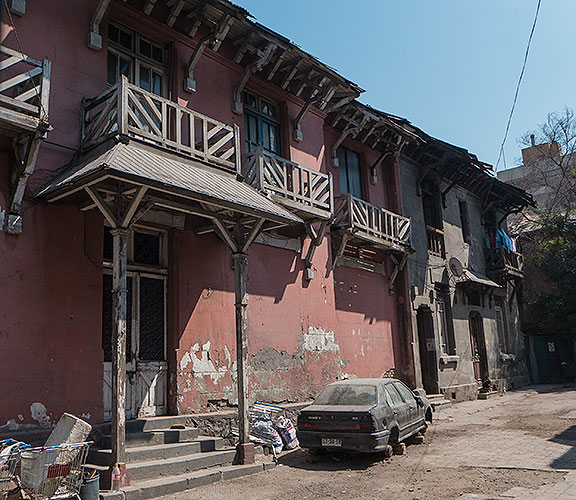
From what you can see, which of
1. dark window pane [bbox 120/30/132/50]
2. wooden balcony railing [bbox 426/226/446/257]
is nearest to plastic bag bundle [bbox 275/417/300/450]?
dark window pane [bbox 120/30/132/50]

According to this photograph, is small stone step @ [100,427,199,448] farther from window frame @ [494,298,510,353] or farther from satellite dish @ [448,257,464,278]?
window frame @ [494,298,510,353]

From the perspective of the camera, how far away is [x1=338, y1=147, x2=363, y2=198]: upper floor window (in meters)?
17.2

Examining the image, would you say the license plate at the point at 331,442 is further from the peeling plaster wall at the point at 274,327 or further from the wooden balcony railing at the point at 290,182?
the wooden balcony railing at the point at 290,182

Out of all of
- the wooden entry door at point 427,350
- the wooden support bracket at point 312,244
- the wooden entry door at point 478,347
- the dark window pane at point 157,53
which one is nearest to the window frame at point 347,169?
the wooden support bracket at point 312,244

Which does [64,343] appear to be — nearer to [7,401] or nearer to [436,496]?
[7,401]

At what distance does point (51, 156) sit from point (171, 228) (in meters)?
2.85

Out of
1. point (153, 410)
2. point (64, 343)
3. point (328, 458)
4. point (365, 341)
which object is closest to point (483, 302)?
point (365, 341)

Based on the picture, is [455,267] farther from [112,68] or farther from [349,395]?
[112,68]

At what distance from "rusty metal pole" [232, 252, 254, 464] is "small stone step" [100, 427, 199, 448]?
893 mm

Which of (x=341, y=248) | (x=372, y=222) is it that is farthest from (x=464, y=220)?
(x=341, y=248)

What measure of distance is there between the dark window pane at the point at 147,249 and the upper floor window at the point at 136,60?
3.12 m

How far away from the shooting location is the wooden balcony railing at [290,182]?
12219mm

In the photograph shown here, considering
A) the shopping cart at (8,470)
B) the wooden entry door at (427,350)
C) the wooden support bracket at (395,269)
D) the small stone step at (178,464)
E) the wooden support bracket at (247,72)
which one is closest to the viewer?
the shopping cart at (8,470)

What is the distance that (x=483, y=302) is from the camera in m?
23.6
